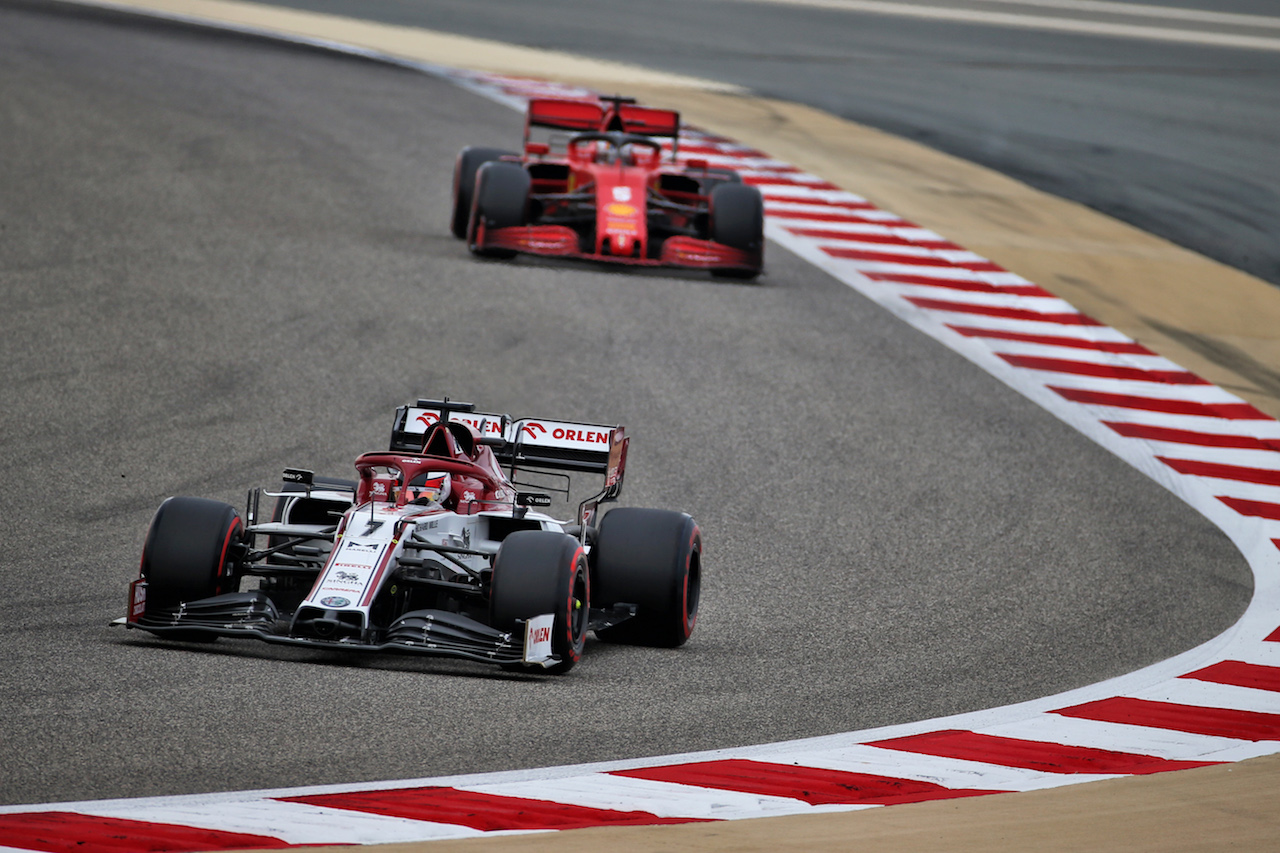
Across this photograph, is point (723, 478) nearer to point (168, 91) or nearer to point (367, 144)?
point (367, 144)

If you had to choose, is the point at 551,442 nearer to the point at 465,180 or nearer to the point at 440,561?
the point at 440,561

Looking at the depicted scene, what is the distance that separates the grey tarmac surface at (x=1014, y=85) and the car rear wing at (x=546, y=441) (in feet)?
40.4

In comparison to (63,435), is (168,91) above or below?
above

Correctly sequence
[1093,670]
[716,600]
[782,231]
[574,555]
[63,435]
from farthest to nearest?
[782,231], [63,435], [716,600], [1093,670], [574,555]

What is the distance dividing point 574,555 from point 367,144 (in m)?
15.1

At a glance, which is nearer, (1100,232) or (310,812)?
(310,812)

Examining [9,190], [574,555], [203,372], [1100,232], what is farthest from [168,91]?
[574,555]

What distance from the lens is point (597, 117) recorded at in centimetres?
1828

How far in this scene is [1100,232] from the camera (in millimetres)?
20812

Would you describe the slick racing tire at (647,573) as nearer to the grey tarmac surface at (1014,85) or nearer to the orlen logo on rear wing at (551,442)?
the orlen logo on rear wing at (551,442)

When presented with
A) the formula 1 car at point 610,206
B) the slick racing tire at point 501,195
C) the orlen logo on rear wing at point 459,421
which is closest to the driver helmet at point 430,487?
the orlen logo on rear wing at point 459,421

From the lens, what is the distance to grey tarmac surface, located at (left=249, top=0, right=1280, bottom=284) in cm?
2286

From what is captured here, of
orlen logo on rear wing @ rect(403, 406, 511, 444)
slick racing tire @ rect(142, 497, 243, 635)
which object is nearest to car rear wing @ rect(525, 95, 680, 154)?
orlen logo on rear wing @ rect(403, 406, 511, 444)

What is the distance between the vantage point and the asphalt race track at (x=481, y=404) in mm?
7004
